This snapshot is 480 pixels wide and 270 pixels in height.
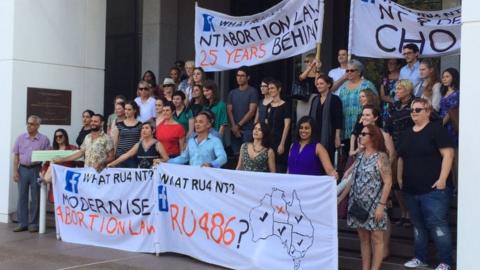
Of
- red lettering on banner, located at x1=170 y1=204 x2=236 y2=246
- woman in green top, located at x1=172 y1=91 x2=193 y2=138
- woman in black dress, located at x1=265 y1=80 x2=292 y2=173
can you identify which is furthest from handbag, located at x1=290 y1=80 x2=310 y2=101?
red lettering on banner, located at x1=170 y1=204 x2=236 y2=246

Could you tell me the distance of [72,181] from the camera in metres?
11.0

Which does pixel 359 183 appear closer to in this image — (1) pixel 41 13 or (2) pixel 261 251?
(2) pixel 261 251

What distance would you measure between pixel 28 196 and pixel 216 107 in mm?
3586

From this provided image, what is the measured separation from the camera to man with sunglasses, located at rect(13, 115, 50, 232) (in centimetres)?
1199

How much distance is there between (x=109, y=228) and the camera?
10.4 m

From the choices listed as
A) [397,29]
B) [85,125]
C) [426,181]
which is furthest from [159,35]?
[426,181]

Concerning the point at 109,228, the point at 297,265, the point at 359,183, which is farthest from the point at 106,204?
the point at 359,183

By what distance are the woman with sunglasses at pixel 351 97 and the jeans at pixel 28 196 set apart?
17.4 ft

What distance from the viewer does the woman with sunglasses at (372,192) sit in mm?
7824

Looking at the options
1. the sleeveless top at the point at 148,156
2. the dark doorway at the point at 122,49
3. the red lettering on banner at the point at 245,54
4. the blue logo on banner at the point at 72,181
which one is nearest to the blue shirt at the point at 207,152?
the sleeveless top at the point at 148,156

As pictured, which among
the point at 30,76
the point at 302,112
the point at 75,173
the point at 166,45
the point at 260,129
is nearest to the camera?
the point at 260,129

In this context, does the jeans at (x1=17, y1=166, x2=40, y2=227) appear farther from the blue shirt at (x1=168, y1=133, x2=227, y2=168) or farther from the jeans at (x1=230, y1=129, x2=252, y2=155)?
the blue shirt at (x1=168, y1=133, x2=227, y2=168)

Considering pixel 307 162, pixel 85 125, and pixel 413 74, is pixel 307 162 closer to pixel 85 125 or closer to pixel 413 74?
pixel 413 74

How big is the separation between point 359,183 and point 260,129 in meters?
1.66
